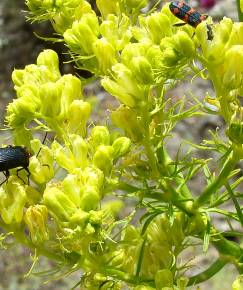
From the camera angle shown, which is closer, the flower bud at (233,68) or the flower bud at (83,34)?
the flower bud at (233,68)

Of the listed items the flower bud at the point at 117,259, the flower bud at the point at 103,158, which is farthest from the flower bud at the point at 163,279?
the flower bud at the point at 103,158

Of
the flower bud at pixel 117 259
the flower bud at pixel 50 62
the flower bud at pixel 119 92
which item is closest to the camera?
the flower bud at pixel 119 92

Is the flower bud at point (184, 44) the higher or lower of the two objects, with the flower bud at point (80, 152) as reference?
higher

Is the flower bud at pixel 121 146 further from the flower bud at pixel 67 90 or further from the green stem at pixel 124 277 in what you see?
the green stem at pixel 124 277

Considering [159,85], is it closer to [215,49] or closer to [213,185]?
[215,49]

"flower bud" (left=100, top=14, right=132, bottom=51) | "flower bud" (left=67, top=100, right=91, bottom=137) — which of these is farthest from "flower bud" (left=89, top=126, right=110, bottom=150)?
"flower bud" (left=100, top=14, right=132, bottom=51)

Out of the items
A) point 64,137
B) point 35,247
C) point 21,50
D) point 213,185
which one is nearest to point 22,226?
point 35,247

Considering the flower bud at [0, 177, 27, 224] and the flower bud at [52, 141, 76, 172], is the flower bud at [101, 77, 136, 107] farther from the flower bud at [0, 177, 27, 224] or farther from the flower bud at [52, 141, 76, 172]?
the flower bud at [0, 177, 27, 224]
